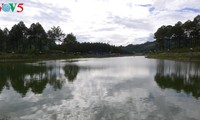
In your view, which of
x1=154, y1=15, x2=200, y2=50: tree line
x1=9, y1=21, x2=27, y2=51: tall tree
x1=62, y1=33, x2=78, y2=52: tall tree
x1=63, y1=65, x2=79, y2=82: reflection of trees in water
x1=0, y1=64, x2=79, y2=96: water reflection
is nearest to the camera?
x1=0, y1=64, x2=79, y2=96: water reflection

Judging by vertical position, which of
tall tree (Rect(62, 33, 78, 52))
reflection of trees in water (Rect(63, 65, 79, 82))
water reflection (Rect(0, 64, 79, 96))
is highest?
tall tree (Rect(62, 33, 78, 52))

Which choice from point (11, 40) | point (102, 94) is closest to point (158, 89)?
point (102, 94)

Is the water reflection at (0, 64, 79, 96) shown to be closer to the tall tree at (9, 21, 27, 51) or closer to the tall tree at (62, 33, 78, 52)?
the tall tree at (9, 21, 27, 51)

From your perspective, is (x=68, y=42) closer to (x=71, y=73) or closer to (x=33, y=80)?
(x=71, y=73)

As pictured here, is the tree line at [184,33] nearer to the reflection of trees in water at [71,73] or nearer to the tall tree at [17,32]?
the tall tree at [17,32]

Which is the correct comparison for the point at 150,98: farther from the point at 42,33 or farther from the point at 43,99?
the point at 42,33

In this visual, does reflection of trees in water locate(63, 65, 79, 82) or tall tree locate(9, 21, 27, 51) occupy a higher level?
tall tree locate(9, 21, 27, 51)

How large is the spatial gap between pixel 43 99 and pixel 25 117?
5242 millimetres

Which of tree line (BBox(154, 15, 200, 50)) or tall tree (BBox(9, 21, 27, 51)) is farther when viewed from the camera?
tree line (BBox(154, 15, 200, 50))

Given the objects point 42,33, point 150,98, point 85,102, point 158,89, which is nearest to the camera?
point 85,102

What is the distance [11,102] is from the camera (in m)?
18.8

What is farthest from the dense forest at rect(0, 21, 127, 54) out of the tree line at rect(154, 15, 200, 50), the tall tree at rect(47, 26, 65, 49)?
the tree line at rect(154, 15, 200, 50)

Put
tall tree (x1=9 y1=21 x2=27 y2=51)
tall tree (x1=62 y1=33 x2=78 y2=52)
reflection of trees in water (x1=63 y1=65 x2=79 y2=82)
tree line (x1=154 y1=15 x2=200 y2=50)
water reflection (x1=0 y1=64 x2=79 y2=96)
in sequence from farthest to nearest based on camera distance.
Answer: tall tree (x1=62 y1=33 x2=78 y2=52) < tree line (x1=154 y1=15 x2=200 y2=50) < tall tree (x1=9 y1=21 x2=27 y2=51) < reflection of trees in water (x1=63 y1=65 x2=79 y2=82) < water reflection (x1=0 y1=64 x2=79 y2=96)

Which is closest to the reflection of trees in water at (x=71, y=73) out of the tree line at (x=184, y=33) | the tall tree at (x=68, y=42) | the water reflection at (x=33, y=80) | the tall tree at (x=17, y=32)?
the water reflection at (x=33, y=80)
